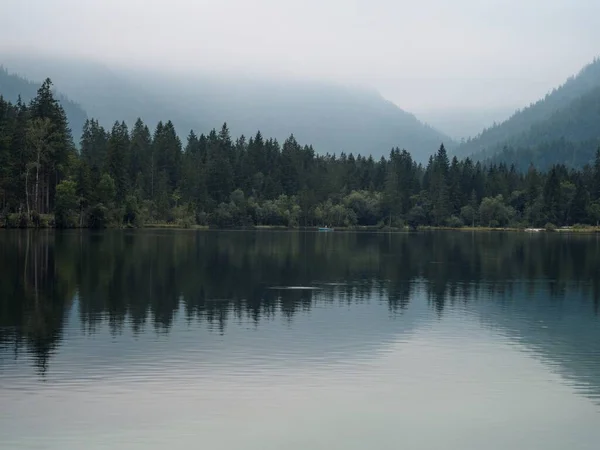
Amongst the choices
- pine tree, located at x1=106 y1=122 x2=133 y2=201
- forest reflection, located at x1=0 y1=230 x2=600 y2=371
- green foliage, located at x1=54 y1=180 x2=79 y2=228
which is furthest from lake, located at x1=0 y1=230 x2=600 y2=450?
pine tree, located at x1=106 y1=122 x2=133 y2=201

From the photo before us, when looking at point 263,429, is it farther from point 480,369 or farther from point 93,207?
point 93,207

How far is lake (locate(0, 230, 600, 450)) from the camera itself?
19219 mm

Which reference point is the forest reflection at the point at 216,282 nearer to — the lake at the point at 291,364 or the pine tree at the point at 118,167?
the lake at the point at 291,364

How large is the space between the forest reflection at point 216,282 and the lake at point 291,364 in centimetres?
26

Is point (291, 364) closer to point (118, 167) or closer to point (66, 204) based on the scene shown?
point (66, 204)

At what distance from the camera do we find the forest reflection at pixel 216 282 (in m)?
36.1

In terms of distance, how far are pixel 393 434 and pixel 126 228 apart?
152 meters

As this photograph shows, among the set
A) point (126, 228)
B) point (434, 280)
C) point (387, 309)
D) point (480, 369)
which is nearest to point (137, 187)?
point (126, 228)

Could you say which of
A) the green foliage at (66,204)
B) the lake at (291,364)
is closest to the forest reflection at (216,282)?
the lake at (291,364)

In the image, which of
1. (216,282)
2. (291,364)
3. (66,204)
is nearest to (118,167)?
(66,204)

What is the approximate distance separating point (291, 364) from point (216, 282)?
88.1 ft

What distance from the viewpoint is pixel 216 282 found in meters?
52.9

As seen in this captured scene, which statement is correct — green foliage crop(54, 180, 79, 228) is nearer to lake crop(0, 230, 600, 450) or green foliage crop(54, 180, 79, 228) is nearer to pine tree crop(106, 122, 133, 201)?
pine tree crop(106, 122, 133, 201)

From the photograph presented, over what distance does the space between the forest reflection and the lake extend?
0.26 meters
